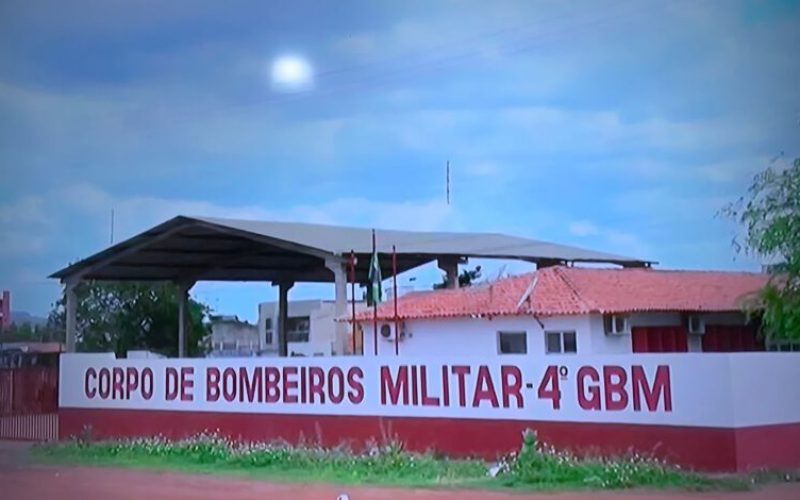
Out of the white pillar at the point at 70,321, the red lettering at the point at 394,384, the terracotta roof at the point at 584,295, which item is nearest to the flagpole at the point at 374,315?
the terracotta roof at the point at 584,295

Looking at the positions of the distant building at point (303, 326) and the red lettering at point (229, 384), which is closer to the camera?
the red lettering at point (229, 384)

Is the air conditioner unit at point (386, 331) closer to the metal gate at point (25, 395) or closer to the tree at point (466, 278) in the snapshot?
the tree at point (466, 278)

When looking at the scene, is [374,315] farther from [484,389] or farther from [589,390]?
[589,390]

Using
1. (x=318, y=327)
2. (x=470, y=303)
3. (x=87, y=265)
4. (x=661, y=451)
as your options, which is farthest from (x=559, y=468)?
(x=318, y=327)

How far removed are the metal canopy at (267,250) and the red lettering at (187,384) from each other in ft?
4.07

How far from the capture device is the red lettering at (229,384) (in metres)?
9.51

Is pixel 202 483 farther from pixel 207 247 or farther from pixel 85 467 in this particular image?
pixel 207 247

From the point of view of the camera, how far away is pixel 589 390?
7.49m

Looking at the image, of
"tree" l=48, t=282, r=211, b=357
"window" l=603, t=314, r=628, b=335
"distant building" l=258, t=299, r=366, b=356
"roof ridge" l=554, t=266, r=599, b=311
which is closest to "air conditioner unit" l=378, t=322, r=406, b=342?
"distant building" l=258, t=299, r=366, b=356

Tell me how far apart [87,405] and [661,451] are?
18.6ft

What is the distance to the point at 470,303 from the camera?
1182cm

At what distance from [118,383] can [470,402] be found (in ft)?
Result: 12.2

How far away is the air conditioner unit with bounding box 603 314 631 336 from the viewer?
10461mm

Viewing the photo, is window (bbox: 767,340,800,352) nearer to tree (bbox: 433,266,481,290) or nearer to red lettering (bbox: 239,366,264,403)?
red lettering (bbox: 239,366,264,403)
